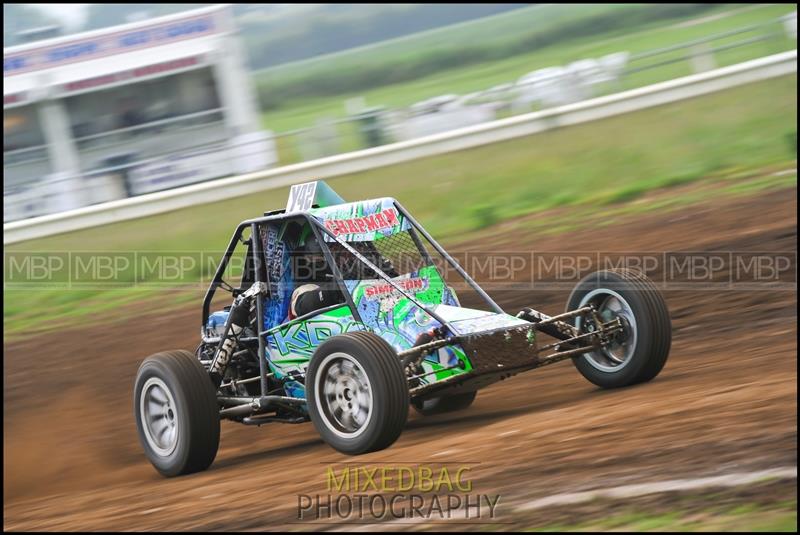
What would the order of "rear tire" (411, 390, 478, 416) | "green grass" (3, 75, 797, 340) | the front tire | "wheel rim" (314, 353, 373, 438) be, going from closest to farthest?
the front tire, "wheel rim" (314, 353, 373, 438), "rear tire" (411, 390, 478, 416), "green grass" (3, 75, 797, 340)

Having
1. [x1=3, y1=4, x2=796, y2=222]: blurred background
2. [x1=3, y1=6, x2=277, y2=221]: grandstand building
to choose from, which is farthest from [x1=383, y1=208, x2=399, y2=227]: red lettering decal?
[x1=3, y1=6, x2=277, y2=221]: grandstand building

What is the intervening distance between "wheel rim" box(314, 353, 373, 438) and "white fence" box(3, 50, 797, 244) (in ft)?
30.1

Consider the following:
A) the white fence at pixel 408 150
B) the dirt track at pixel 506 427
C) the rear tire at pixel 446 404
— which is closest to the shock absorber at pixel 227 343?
the dirt track at pixel 506 427

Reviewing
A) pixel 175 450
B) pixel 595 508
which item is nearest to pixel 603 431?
pixel 595 508

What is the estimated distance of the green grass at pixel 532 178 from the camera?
1460 cm

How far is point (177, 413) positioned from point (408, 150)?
9.25 m

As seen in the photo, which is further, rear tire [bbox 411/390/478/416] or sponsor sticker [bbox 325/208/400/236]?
rear tire [bbox 411/390/478/416]

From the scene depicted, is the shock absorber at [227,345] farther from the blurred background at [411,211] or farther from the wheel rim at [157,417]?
the blurred background at [411,211]

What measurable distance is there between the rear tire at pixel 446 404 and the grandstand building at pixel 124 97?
8301 millimetres

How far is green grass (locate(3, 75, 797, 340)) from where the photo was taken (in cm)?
1460

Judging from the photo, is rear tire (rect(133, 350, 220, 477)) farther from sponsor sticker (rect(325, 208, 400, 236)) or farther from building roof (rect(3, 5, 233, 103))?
building roof (rect(3, 5, 233, 103))

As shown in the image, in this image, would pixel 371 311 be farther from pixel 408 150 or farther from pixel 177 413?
pixel 408 150

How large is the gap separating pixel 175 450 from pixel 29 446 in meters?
2.72

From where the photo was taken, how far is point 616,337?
7000 millimetres
